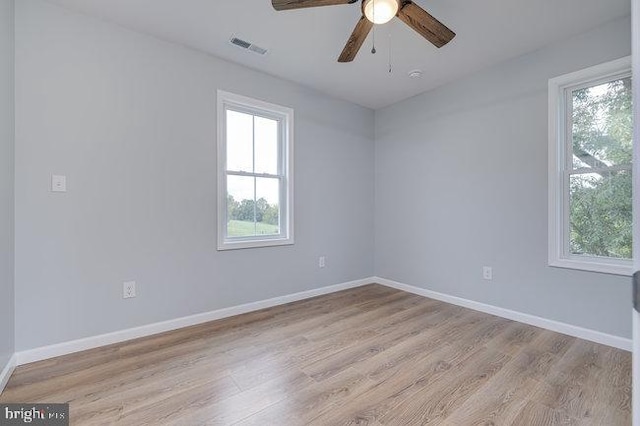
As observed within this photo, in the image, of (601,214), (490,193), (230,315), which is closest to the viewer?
(601,214)

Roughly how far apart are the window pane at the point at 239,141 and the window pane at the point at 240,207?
0.13 m

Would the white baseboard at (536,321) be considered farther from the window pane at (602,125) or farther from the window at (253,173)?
the window at (253,173)

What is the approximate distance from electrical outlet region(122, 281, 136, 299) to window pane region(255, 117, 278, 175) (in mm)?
1543

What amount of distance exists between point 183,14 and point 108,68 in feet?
2.38

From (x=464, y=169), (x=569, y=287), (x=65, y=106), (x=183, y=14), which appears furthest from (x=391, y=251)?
(x=65, y=106)

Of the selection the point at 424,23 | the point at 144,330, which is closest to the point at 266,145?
the point at 424,23

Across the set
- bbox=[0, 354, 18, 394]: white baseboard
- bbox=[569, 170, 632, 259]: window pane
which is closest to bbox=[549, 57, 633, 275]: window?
bbox=[569, 170, 632, 259]: window pane

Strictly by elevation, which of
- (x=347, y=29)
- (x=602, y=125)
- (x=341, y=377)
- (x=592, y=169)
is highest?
(x=347, y=29)

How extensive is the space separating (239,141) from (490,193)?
264 centimetres

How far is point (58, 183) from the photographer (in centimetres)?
207

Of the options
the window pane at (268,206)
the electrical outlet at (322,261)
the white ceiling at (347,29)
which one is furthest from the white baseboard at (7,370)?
the electrical outlet at (322,261)

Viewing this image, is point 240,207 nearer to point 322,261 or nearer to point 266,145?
point 266,145

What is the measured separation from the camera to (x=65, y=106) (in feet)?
6.88

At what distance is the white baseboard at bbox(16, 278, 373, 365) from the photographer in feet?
6.57
